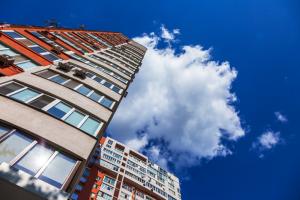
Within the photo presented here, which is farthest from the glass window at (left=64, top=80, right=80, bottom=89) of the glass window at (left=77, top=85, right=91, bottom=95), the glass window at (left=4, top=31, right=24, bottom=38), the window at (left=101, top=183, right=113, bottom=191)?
the window at (left=101, top=183, right=113, bottom=191)

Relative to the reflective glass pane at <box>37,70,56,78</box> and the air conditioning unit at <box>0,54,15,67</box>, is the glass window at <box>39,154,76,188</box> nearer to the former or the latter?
the air conditioning unit at <box>0,54,15,67</box>

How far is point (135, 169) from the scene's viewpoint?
6425 cm

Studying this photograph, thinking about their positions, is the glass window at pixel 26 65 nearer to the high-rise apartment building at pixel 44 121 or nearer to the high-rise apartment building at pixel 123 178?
the high-rise apartment building at pixel 44 121

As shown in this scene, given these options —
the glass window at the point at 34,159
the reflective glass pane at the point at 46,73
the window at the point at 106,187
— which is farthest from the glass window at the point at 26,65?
the window at the point at 106,187

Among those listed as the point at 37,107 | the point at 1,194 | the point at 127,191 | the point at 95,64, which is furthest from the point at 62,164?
the point at 127,191

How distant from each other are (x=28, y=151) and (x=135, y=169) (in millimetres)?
60484

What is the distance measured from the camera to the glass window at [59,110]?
955cm

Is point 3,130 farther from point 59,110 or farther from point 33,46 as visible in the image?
point 33,46

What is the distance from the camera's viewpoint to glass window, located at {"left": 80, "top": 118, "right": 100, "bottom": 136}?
10039 mm

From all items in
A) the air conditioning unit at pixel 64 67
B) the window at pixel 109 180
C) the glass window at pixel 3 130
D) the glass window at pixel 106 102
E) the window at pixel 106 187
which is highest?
the window at pixel 109 180

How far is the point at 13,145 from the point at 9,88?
418 centimetres

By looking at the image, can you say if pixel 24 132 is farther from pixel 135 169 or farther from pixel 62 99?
pixel 135 169

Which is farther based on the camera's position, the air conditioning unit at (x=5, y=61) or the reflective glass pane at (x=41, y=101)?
the air conditioning unit at (x=5, y=61)

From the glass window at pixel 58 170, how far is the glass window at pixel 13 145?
102 centimetres
